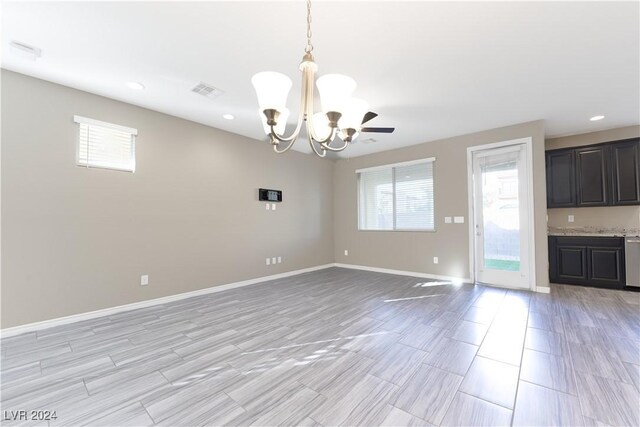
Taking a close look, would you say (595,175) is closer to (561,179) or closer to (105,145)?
(561,179)

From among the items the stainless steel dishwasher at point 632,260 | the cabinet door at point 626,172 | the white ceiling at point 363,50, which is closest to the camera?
the white ceiling at point 363,50

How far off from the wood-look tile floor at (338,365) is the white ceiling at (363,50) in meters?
2.68

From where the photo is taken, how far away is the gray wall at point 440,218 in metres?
3.90

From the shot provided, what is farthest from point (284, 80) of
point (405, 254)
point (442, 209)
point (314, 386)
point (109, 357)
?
point (405, 254)

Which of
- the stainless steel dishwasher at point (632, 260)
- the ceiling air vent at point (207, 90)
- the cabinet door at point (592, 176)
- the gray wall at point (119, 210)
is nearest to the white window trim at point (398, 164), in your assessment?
the gray wall at point (119, 210)

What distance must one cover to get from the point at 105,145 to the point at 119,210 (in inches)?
32.8

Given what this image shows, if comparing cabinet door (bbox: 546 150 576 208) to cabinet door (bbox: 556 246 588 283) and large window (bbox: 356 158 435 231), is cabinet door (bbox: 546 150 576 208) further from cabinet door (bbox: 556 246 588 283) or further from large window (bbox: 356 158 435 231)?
large window (bbox: 356 158 435 231)

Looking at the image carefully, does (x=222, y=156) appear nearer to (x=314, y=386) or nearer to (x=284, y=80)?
(x=284, y=80)

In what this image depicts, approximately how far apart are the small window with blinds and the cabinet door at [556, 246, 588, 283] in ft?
22.9

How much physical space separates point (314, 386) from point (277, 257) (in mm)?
3501

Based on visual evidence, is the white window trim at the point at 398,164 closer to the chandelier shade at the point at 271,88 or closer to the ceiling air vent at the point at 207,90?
the ceiling air vent at the point at 207,90

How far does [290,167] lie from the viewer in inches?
214

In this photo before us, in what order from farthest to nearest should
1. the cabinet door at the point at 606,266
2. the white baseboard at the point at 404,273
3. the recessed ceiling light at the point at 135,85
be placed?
the white baseboard at the point at 404,273
the cabinet door at the point at 606,266
the recessed ceiling light at the point at 135,85

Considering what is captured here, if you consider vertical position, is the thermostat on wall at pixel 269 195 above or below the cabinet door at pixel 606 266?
above
